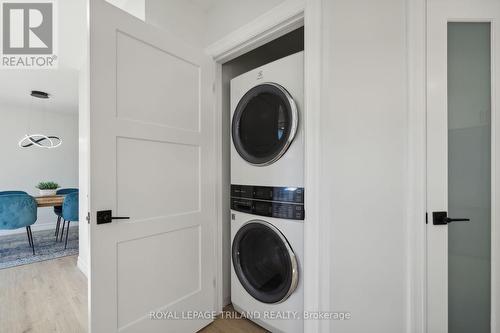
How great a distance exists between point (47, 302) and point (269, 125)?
8.33 ft

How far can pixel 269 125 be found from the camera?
5.12 ft

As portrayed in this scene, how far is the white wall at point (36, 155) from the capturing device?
4.50 meters

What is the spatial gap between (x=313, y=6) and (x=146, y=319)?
2030mm

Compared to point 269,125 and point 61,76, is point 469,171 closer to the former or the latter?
point 269,125

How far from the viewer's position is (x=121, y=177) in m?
1.27

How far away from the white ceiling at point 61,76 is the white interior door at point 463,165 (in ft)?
8.33

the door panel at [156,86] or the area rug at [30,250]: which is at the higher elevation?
the door panel at [156,86]

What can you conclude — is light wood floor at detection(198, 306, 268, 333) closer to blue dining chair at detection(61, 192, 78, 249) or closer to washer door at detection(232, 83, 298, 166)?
washer door at detection(232, 83, 298, 166)

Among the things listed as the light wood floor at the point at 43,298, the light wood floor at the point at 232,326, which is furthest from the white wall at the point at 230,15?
the light wood floor at the point at 43,298

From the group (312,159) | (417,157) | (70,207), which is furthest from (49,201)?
(417,157)

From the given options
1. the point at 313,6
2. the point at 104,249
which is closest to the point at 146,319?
the point at 104,249

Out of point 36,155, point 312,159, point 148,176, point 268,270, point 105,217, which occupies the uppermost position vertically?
point 36,155

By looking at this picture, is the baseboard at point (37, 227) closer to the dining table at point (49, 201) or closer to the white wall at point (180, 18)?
the dining table at point (49, 201)

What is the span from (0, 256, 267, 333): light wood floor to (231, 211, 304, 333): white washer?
223mm
